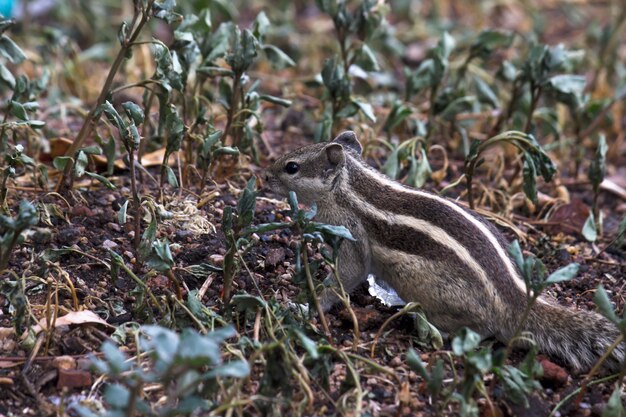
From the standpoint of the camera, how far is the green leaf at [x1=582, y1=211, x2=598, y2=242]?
17.9 feet

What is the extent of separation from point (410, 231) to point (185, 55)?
71.2 inches

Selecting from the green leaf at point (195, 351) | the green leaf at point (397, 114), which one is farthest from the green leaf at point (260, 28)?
the green leaf at point (195, 351)

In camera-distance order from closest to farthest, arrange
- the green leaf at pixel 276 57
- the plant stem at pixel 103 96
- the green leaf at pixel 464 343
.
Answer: the green leaf at pixel 464 343 < the plant stem at pixel 103 96 < the green leaf at pixel 276 57

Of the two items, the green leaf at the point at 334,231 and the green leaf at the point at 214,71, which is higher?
the green leaf at the point at 214,71

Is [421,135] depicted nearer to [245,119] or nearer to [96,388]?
[245,119]

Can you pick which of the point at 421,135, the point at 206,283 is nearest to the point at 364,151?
the point at 421,135

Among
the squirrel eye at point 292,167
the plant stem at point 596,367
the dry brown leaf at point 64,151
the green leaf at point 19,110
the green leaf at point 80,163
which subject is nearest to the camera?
the plant stem at point 596,367

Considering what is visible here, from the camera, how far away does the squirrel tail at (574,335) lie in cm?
420

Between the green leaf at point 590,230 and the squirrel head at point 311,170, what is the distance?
1.49 metres

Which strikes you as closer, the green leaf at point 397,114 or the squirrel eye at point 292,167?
the squirrel eye at point 292,167

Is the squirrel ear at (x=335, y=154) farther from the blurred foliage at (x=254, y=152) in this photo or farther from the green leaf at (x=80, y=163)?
the green leaf at (x=80, y=163)

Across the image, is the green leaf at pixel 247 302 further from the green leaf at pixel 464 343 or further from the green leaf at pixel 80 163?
the green leaf at pixel 80 163

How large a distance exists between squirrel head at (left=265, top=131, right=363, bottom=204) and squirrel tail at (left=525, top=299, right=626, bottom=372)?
1322 mm

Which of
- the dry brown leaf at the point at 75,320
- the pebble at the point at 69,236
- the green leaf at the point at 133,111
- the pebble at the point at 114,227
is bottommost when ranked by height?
the dry brown leaf at the point at 75,320
